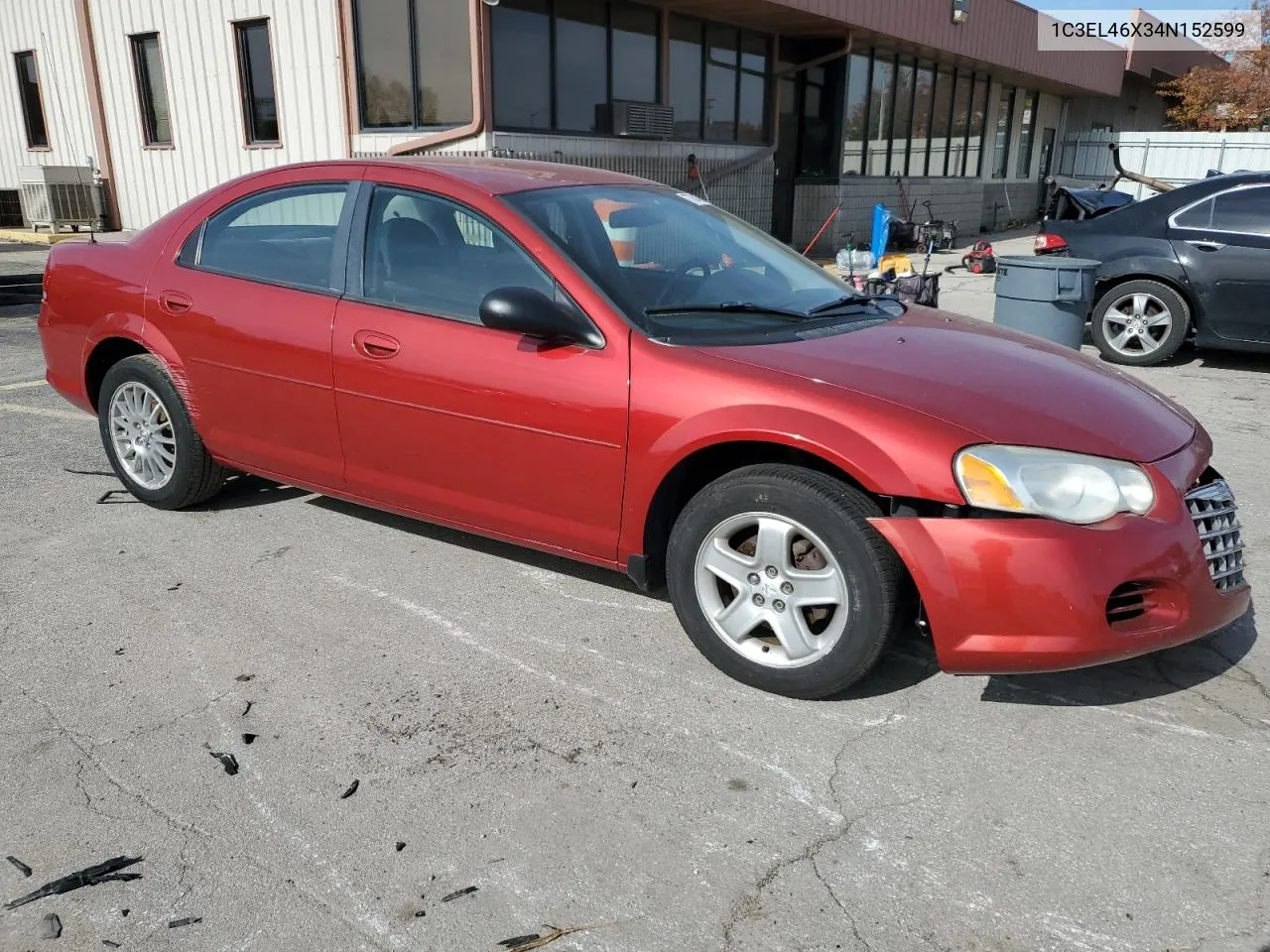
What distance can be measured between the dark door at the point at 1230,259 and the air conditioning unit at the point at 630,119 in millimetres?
7944

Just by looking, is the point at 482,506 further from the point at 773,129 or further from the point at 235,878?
the point at 773,129

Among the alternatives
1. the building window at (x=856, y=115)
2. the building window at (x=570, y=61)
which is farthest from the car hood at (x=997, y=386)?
the building window at (x=856, y=115)

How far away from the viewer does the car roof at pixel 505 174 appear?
3.83 meters

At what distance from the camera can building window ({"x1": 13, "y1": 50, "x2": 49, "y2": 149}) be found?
18.0m

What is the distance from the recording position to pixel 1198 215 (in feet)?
26.3

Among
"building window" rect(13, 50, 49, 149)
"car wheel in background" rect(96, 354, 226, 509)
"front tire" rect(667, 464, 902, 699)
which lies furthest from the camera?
"building window" rect(13, 50, 49, 149)

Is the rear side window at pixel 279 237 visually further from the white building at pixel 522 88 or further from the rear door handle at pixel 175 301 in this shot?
the white building at pixel 522 88

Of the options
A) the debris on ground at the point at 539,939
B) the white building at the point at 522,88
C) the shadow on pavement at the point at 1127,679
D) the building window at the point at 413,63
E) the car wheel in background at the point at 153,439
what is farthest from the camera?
the white building at the point at 522,88

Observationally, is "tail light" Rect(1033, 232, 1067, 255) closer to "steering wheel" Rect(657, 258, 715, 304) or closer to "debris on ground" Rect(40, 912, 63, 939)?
"steering wheel" Rect(657, 258, 715, 304)

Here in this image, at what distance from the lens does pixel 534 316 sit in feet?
10.8

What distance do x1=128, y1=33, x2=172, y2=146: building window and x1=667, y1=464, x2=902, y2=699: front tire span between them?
1572 centimetres

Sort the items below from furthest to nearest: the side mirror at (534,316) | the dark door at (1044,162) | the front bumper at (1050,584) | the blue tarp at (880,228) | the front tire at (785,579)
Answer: the dark door at (1044,162)
the blue tarp at (880,228)
the side mirror at (534,316)
the front tire at (785,579)
the front bumper at (1050,584)

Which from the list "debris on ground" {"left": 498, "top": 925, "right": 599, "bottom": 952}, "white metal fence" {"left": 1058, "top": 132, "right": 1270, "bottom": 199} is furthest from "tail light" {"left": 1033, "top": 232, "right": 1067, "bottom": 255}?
"white metal fence" {"left": 1058, "top": 132, "right": 1270, "bottom": 199}

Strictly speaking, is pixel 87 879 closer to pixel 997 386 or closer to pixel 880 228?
pixel 997 386
